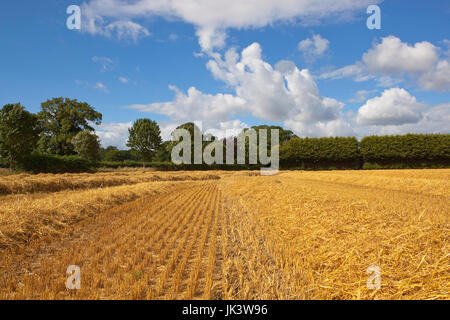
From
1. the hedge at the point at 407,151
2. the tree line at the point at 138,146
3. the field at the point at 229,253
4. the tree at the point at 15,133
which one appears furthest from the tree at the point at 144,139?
the field at the point at 229,253

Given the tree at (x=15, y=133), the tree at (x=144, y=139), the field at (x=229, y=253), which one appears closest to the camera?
the field at (x=229, y=253)

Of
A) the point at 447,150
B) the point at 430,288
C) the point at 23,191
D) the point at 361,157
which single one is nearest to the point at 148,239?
the point at 430,288

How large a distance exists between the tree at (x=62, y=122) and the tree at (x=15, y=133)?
42.5ft

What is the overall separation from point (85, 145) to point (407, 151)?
52.7m

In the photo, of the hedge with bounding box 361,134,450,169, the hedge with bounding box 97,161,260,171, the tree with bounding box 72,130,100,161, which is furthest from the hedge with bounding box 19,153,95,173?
the hedge with bounding box 361,134,450,169

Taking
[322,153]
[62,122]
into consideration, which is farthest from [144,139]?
[322,153]

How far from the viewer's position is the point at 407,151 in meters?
40.1

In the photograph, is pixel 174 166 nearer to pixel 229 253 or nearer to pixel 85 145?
pixel 85 145

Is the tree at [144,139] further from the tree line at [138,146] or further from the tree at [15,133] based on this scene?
the tree at [15,133]

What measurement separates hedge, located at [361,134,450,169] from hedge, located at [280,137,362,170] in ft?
6.17

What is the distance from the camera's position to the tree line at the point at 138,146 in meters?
32.9
